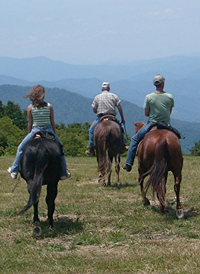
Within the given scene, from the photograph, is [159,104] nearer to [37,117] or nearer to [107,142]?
[37,117]

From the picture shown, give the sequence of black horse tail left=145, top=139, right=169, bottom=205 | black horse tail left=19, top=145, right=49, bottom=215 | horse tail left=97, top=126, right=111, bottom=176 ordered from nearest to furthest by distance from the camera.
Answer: black horse tail left=19, top=145, right=49, bottom=215, black horse tail left=145, top=139, right=169, bottom=205, horse tail left=97, top=126, right=111, bottom=176

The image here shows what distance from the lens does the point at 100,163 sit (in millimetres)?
12586

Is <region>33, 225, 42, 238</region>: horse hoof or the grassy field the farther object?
<region>33, 225, 42, 238</region>: horse hoof

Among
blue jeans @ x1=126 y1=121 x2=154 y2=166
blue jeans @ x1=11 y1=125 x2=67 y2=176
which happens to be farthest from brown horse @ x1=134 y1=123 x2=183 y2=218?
blue jeans @ x1=11 y1=125 x2=67 y2=176

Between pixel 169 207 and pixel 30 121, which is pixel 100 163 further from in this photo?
pixel 30 121

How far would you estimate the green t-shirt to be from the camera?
9055mm

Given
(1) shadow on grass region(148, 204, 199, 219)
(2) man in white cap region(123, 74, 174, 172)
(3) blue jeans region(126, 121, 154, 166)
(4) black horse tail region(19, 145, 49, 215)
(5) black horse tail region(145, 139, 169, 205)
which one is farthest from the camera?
(3) blue jeans region(126, 121, 154, 166)

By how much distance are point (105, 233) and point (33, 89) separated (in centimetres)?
267

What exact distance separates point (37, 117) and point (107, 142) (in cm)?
463

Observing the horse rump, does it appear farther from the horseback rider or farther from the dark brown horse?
the horseback rider

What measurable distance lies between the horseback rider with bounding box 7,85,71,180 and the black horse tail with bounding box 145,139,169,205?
1532 millimetres

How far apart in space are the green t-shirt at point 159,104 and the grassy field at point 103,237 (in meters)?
1.78

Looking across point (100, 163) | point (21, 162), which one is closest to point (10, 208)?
point (21, 162)

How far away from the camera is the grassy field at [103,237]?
5.55 meters
